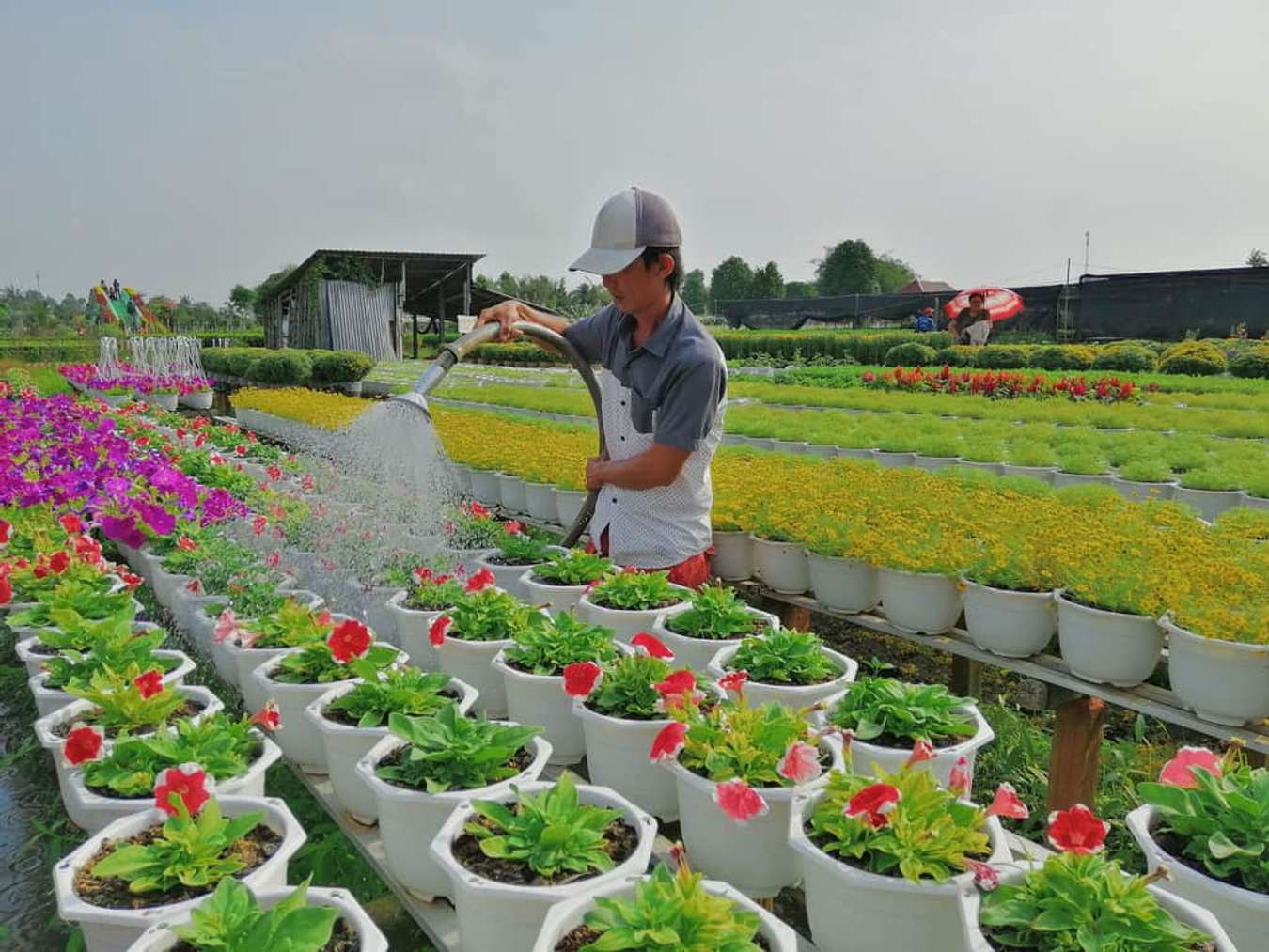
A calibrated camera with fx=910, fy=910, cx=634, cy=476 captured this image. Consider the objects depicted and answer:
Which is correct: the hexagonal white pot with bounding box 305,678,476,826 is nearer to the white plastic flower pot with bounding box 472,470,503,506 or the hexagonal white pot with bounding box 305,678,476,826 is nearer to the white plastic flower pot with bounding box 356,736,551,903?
the white plastic flower pot with bounding box 356,736,551,903

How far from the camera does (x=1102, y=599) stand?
8.38 ft

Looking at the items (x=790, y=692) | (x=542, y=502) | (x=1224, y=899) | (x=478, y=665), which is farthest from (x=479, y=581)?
(x=542, y=502)

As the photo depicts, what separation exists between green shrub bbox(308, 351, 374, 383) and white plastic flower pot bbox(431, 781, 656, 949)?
14492mm

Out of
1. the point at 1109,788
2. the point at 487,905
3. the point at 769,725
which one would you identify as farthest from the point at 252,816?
the point at 1109,788

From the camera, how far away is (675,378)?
8.86ft

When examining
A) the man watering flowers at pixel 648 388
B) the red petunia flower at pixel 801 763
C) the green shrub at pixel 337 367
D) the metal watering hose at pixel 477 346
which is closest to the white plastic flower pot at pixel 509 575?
the metal watering hose at pixel 477 346

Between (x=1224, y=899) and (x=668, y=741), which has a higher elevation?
(x=668, y=741)

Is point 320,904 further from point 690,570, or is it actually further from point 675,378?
point 690,570

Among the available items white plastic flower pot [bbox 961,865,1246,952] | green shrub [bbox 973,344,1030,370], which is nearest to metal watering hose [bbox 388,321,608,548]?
→ white plastic flower pot [bbox 961,865,1246,952]

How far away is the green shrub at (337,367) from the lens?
591 inches

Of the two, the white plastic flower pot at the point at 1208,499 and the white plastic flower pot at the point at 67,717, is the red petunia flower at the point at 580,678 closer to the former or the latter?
the white plastic flower pot at the point at 67,717

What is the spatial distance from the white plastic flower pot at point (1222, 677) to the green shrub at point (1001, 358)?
47.7 feet

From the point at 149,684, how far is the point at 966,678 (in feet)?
9.13

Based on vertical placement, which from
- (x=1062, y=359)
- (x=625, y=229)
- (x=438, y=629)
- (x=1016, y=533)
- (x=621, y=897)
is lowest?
(x=621, y=897)
